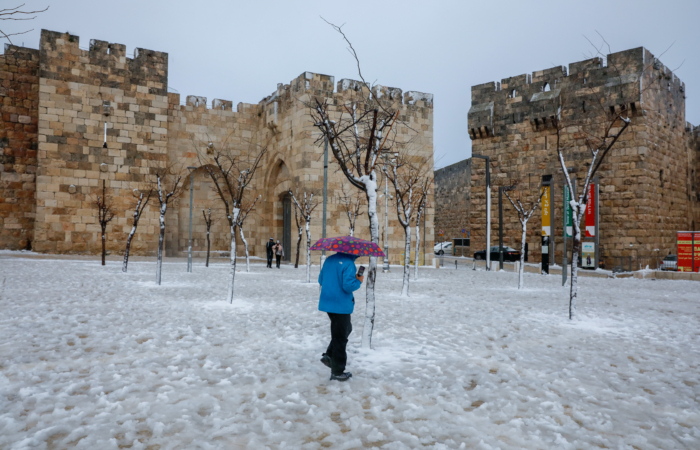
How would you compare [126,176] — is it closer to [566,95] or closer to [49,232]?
[49,232]

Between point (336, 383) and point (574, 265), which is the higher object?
point (574, 265)

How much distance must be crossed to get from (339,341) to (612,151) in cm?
2428

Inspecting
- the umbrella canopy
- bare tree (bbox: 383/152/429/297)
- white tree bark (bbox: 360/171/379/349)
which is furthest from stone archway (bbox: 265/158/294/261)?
the umbrella canopy

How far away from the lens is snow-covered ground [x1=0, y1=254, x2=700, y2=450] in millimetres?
3498

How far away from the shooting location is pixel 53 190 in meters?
22.5

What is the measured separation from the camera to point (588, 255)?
74.2 feet

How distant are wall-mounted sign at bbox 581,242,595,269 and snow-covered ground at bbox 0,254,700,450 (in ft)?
41.1

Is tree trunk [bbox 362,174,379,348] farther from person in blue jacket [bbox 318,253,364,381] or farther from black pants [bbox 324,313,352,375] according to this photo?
black pants [bbox 324,313,352,375]

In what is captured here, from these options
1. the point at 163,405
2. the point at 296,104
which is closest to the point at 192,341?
the point at 163,405

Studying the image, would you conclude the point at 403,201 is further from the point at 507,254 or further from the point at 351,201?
the point at 507,254

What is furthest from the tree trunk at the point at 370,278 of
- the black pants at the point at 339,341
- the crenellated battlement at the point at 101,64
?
the crenellated battlement at the point at 101,64

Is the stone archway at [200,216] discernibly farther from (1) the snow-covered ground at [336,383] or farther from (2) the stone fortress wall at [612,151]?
(1) the snow-covered ground at [336,383]

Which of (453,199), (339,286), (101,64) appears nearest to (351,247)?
(339,286)

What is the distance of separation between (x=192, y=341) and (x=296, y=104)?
18.9 m
